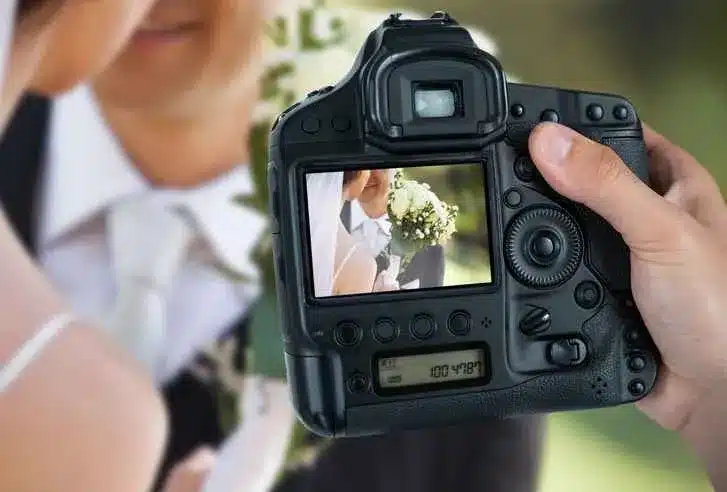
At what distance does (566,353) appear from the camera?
58cm

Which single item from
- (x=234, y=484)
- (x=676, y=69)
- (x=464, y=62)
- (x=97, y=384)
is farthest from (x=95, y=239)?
(x=676, y=69)

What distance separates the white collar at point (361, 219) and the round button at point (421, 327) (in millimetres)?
61

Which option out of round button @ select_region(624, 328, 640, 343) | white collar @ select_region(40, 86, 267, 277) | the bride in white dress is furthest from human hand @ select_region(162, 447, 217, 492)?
round button @ select_region(624, 328, 640, 343)

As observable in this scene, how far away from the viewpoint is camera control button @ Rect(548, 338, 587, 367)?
58cm

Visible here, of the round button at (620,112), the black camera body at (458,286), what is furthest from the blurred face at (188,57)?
the round button at (620,112)

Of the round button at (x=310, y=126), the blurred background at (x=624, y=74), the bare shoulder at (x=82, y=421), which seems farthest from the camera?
the blurred background at (x=624, y=74)

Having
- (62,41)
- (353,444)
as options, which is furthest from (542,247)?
(62,41)

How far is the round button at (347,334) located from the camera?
549mm

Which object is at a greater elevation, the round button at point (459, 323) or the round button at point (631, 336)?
the round button at point (459, 323)

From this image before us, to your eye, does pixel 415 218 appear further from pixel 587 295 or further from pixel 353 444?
pixel 353 444

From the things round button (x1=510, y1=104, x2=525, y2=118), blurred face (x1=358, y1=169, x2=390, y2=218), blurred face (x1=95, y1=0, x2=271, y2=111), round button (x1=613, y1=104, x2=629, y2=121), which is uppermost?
blurred face (x1=95, y1=0, x2=271, y2=111)

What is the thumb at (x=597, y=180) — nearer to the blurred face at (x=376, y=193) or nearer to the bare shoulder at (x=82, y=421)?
the blurred face at (x=376, y=193)

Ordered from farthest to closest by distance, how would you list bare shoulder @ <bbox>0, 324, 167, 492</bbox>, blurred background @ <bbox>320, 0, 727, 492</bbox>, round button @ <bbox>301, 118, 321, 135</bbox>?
blurred background @ <bbox>320, 0, 727, 492</bbox>
bare shoulder @ <bbox>0, 324, 167, 492</bbox>
round button @ <bbox>301, 118, 321, 135</bbox>

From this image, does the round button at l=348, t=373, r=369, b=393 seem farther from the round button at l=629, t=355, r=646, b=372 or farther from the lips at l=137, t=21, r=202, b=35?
the lips at l=137, t=21, r=202, b=35
